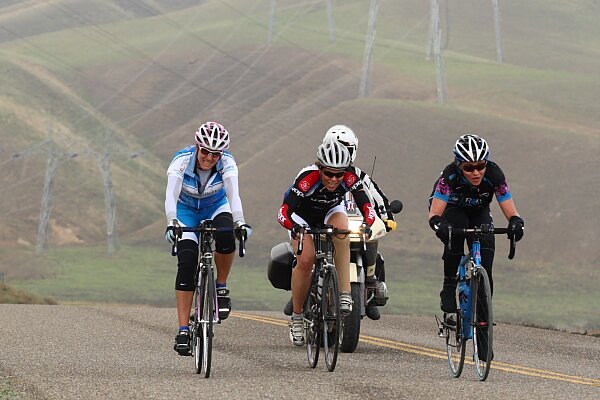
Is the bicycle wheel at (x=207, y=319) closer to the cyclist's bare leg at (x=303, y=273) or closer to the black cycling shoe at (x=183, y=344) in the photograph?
the black cycling shoe at (x=183, y=344)

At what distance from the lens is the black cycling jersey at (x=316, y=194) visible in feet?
36.9

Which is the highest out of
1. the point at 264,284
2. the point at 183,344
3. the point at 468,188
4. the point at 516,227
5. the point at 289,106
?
the point at 289,106

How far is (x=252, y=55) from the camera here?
466 ft

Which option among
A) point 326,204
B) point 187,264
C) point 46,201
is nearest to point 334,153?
point 326,204

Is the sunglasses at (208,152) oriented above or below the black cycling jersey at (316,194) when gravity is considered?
above

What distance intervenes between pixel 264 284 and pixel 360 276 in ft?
219

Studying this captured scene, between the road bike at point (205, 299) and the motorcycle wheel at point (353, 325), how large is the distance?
217cm

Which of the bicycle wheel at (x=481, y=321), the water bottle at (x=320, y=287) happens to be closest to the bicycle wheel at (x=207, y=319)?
the water bottle at (x=320, y=287)

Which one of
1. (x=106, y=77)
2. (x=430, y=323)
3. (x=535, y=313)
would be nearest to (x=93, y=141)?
(x=106, y=77)

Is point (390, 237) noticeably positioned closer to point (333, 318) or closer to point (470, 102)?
point (470, 102)

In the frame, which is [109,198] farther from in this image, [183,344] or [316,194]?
[183,344]

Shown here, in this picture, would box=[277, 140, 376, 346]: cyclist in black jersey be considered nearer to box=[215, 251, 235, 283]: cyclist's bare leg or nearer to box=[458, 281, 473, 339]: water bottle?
box=[215, 251, 235, 283]: cyclist's bare leg

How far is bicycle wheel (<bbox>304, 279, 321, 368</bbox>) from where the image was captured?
11.3m

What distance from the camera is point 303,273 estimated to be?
38.2ft
